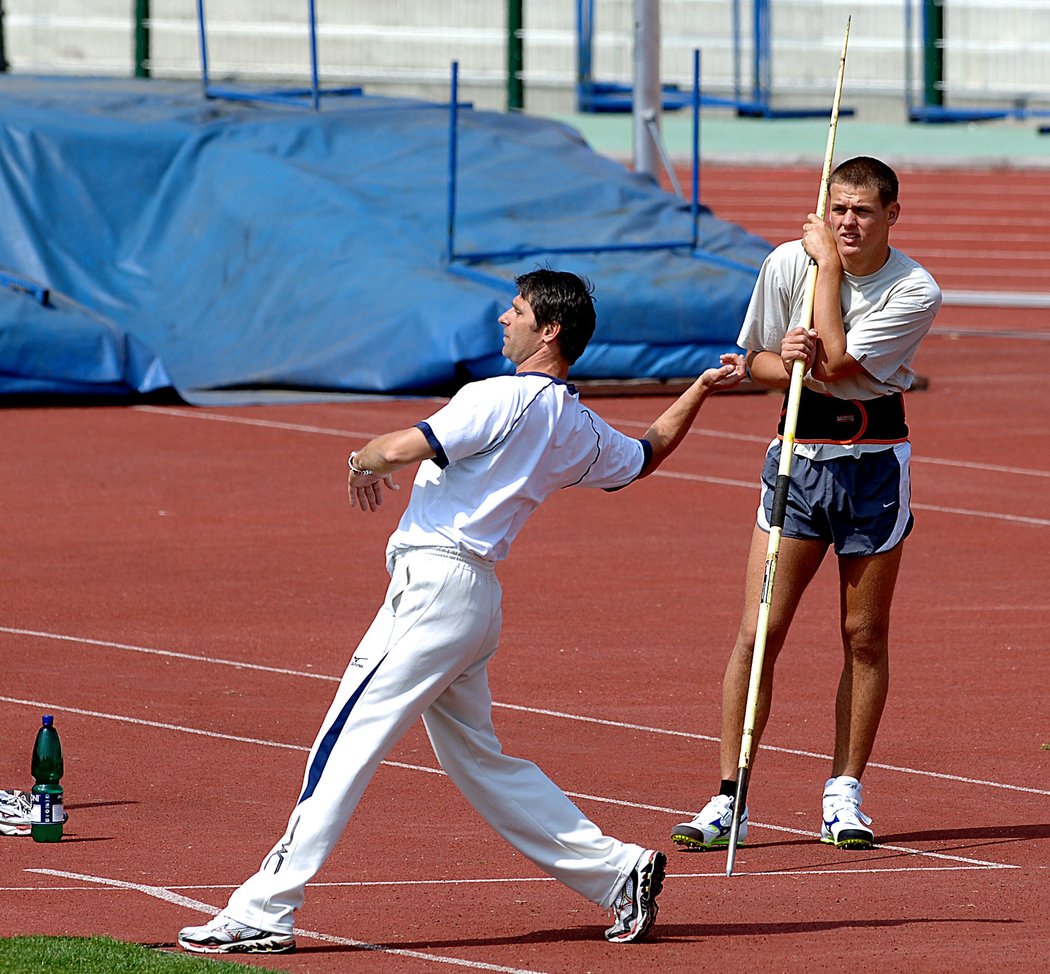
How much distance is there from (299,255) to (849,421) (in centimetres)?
1381

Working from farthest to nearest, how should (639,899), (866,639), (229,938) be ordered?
1. (866,639)
2. (639,899)
3. (229,938)

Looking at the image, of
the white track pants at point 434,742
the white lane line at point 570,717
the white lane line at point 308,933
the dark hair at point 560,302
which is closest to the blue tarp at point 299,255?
the white lane line at point 570,717

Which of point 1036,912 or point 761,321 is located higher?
point 761,321

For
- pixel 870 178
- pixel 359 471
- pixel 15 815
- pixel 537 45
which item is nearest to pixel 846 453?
pixel 870 178

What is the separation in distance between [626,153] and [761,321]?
32392 mm

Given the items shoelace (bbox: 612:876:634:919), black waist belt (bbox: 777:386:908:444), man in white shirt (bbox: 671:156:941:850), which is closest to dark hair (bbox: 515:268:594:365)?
man in white shirt (bbox: 671:156:941:850)

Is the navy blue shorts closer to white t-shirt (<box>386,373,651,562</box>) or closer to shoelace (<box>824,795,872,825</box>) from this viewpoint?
shoelace (<box>824,795,872,825</box>)

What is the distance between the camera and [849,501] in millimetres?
7676

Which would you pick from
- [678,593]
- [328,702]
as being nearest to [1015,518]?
[678,593]

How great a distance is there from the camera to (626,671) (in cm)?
1062

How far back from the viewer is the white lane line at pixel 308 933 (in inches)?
242

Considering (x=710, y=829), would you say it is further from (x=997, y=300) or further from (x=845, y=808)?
(x=997, y=300)

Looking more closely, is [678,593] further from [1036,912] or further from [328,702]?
[1036,912]

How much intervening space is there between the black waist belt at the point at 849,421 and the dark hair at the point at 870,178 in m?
0.67
